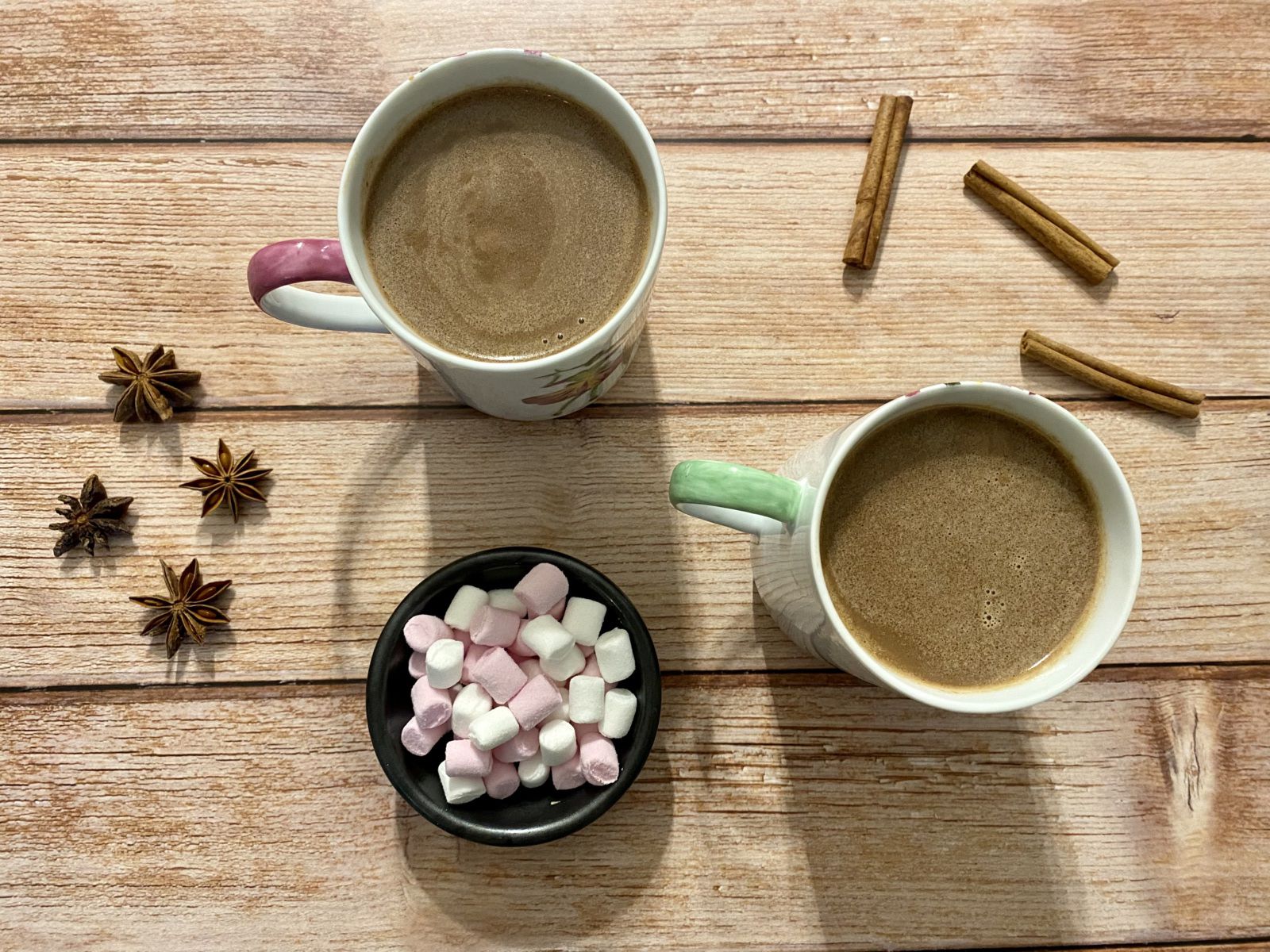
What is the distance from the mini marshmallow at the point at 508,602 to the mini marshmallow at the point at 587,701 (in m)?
0.10

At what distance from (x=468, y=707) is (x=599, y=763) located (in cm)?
15

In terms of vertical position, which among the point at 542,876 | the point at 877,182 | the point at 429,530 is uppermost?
the point at 877,182

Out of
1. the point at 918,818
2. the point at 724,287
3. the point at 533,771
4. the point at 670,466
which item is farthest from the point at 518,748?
the point at 724,287

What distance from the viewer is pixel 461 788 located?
2.99 ft

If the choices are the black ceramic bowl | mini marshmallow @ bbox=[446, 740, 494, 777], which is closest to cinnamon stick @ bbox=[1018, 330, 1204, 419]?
the black ceramic bowl

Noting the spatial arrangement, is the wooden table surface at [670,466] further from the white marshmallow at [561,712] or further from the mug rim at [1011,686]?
the mug rim at [1011,686]

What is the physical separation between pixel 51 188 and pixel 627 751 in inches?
37.8

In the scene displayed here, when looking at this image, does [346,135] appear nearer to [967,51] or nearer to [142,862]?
[967,51]

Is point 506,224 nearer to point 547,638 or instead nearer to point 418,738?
point 547,638

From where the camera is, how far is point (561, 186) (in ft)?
2.74

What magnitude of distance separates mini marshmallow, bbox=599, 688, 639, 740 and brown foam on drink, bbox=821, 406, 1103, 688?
269 mm

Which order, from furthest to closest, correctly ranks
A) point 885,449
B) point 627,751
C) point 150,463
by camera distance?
point 150,463
point 627,751
point 885,449

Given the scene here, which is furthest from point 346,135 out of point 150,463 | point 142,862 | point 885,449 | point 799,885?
point 799,885

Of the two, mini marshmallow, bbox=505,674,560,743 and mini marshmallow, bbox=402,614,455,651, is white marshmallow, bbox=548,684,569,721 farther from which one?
mini marshmallow, bbox=402,614,455,651
